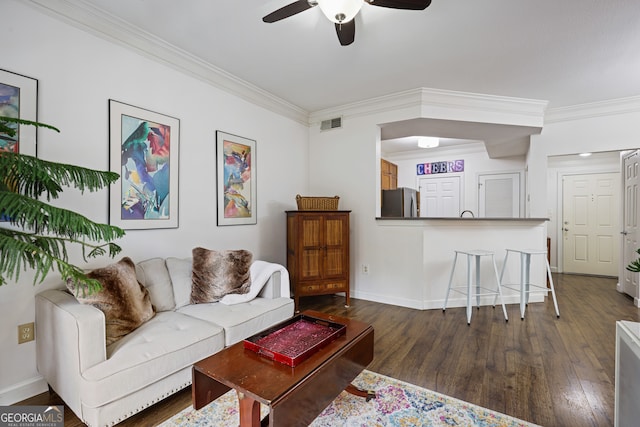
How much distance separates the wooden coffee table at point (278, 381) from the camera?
114 centimetres

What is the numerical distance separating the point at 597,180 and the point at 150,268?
7.25 metres

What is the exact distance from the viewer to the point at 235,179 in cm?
329

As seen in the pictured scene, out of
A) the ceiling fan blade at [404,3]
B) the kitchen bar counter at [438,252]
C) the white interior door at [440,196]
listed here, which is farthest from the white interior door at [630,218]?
the ceiling fan blade at [404,3]

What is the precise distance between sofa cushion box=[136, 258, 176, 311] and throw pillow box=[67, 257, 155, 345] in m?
0.16

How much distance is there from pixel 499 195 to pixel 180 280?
572 centimetres

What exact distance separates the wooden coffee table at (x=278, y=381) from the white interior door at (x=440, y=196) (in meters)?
5.23

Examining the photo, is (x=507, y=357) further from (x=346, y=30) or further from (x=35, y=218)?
(x=35, y=218)

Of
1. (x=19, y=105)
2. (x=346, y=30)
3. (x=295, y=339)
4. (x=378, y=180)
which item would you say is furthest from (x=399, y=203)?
(x=19, y=105)

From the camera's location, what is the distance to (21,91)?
1.83 m

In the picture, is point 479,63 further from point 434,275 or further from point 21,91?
point 21,91

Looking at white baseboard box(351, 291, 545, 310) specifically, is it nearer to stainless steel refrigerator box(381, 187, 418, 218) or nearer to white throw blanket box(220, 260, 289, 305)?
stainless steel refrigerator box(381, 187, 418, 218)

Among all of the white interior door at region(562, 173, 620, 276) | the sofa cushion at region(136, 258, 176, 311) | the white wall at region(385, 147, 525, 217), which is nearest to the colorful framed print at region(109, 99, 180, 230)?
the sofa cushion at region(136, 258, 176, 311)

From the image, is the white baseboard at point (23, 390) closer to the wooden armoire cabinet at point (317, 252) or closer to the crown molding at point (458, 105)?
the wooden armoire cabinet at point (317, 252)

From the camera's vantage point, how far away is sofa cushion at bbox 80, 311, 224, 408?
1429mm
